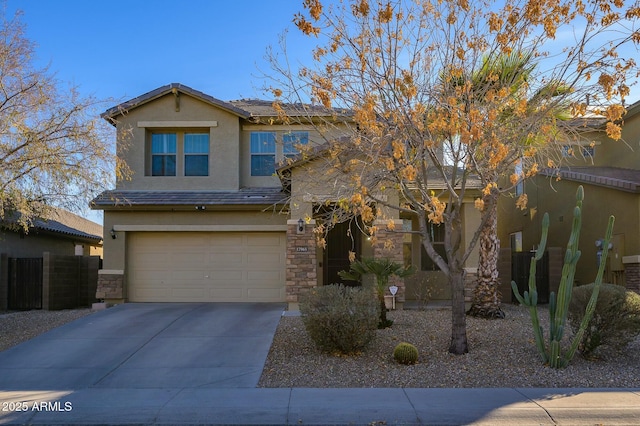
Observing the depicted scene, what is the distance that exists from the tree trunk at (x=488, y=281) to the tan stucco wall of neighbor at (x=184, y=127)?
7.44 m

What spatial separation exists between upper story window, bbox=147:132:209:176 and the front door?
4.33 meters

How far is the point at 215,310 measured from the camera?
49.0 feet

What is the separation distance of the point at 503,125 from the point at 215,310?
8560 mm

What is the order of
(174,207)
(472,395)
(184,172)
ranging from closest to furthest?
1. (472,395)
2. (174,207)
3. (184,172)

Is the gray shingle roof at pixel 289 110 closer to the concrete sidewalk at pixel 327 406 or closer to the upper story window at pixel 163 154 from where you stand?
the upper story window at pixel 163 154

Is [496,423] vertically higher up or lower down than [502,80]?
lower down

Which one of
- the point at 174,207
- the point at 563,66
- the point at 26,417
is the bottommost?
the point at 26,417

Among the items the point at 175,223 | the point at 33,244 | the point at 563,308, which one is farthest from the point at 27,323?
the point at 563,308

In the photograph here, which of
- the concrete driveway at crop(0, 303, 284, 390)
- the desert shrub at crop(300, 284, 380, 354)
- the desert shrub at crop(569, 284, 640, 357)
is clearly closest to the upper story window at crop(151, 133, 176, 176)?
the concrete driveway at crop(0, 303, 284, 390)

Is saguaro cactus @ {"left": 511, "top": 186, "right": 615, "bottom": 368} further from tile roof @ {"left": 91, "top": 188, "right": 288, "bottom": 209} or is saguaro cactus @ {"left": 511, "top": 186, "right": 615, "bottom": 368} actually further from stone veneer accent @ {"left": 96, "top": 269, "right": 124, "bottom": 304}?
stone veneer accent @ {"left": 96, "top": 269, "right": 124, "bottom": 304}

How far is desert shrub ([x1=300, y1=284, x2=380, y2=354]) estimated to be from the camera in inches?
389

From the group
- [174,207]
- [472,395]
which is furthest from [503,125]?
[174,207]

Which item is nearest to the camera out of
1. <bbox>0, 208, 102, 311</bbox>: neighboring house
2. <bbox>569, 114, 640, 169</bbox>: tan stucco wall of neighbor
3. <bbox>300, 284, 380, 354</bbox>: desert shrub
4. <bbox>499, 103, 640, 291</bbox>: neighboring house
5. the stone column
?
<bbox>300, 284, 380, 354</bbox>: desert shrub

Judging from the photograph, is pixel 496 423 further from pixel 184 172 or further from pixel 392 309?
pixel 184 172
